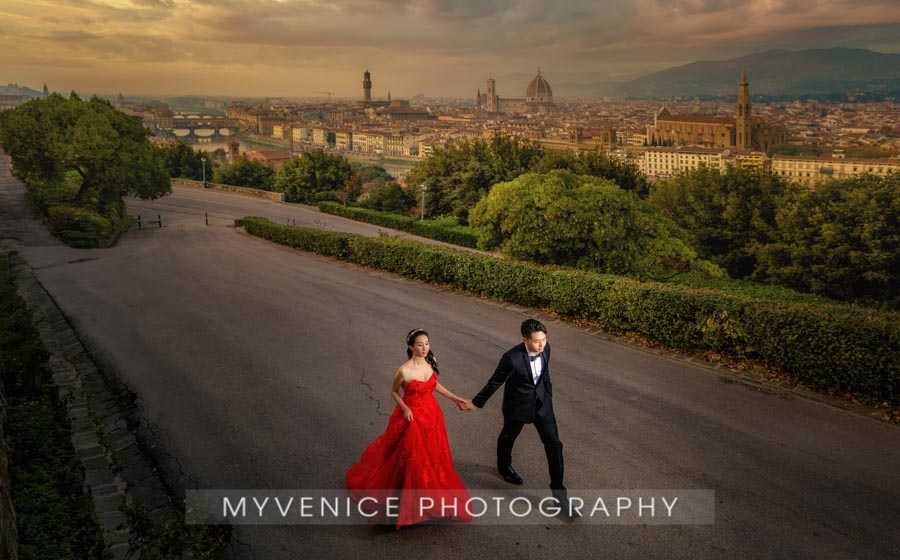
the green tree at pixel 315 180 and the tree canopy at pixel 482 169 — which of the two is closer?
the tree canopy at pixel 482 169

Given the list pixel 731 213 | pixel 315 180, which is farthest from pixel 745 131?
pixel 315 180

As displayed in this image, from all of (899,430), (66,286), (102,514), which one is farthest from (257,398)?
(66,286)

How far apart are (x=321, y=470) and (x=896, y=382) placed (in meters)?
7.11

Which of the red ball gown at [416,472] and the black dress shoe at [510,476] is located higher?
the red ball gown at [416,472]

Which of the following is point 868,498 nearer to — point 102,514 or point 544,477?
point 544,477

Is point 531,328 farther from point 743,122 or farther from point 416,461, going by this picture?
point 743,122

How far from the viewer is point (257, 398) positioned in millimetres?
9039

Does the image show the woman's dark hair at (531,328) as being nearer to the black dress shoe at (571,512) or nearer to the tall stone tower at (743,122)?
the black dress shoe at (571,512)

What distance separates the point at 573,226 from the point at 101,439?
1468 centimetres

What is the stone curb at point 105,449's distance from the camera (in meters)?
5.95

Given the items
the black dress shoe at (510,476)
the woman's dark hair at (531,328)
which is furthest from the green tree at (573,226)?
the woman's dark hair at (531,328)

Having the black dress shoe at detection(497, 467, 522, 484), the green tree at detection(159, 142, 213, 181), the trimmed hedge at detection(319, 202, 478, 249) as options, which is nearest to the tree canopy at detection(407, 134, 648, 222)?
the trimmed hedge at detection(319, 202, 478, 249)

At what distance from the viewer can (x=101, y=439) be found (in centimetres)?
756

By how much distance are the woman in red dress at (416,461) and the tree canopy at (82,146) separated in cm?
3344
